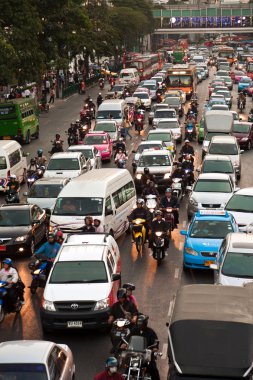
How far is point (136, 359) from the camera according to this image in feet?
45.3

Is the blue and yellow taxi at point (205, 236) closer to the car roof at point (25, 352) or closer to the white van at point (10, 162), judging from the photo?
the car roof at point (25, 352)

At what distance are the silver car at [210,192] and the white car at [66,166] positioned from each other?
567 centimetres

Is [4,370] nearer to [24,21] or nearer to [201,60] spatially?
[24,21]

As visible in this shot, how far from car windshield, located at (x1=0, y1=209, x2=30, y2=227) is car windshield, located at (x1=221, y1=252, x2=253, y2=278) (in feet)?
26.3

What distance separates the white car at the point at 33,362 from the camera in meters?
13.2

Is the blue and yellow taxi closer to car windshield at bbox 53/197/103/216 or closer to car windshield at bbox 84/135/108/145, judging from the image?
car windshield at bbox 53/197/103/216

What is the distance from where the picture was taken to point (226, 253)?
19.8 m

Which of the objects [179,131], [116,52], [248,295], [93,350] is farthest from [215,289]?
[116,52]

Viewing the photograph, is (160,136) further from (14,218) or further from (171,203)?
(14,218)

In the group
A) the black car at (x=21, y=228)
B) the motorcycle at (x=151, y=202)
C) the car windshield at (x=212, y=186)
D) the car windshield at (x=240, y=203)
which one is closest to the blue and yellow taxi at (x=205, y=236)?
the car windshield at (x=240, y=203)

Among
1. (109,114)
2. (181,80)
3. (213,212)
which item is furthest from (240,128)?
(181,80)

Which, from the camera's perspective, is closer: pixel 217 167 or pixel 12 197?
pixel 12 197

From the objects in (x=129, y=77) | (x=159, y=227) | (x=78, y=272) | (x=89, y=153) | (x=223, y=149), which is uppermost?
(x=78, y=272)

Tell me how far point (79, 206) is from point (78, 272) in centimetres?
688
